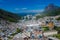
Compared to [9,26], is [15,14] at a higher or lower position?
higher

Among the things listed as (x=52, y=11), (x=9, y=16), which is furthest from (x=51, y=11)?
(x=9, y=16)

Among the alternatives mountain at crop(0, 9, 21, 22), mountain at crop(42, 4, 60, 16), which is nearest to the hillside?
mountain at crop(42, 4, 60, 16)

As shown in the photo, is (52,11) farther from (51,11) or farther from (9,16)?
(9,16)

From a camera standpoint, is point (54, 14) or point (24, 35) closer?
point (24, 35)

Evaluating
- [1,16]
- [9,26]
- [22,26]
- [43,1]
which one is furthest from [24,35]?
[43,1]

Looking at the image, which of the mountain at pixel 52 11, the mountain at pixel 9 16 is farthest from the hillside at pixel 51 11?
the mountain at pixel 9 16

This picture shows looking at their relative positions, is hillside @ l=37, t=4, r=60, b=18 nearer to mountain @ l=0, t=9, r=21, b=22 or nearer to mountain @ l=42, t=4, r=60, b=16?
mountain @ l=42, t=4, r=60, b=16

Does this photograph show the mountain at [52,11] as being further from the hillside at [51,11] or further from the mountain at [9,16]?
the mountain at [9,16]

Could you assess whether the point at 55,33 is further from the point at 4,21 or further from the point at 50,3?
the point at 4,21
